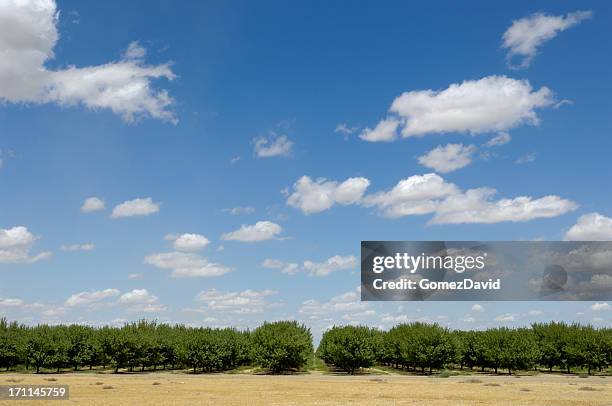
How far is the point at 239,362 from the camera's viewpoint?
10006cm

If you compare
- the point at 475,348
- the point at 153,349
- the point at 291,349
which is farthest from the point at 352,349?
the point at 153,349

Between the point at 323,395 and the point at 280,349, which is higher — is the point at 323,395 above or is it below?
below

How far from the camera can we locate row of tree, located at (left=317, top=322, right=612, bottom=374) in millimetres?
93812

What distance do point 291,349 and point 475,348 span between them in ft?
103

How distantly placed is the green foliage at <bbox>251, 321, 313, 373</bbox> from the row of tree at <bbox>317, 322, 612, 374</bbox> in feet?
20.1

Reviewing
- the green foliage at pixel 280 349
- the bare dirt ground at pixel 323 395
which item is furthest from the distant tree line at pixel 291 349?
the bare dirt ground at pixel 323 395

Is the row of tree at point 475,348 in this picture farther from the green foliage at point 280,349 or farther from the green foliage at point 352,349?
the green foliage at point 280,349

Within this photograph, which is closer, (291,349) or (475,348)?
(291,349)

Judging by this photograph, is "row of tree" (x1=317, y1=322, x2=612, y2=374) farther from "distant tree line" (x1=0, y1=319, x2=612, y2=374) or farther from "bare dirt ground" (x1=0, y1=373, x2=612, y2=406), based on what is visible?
"bare dirt ground" (x1=0, y1=373, x2=612, y2=406)

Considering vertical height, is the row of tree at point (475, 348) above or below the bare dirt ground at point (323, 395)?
above

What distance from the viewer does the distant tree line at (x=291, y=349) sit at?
93.9m

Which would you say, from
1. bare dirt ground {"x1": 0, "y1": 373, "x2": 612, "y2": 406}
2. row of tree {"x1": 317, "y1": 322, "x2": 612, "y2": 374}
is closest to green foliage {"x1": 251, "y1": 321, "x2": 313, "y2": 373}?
row of tree {"x1": 317, "y1": 322, "x2": 612, "y2": 374}

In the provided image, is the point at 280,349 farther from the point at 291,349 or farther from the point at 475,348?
the point at 475,348

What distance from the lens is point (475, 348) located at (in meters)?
100
